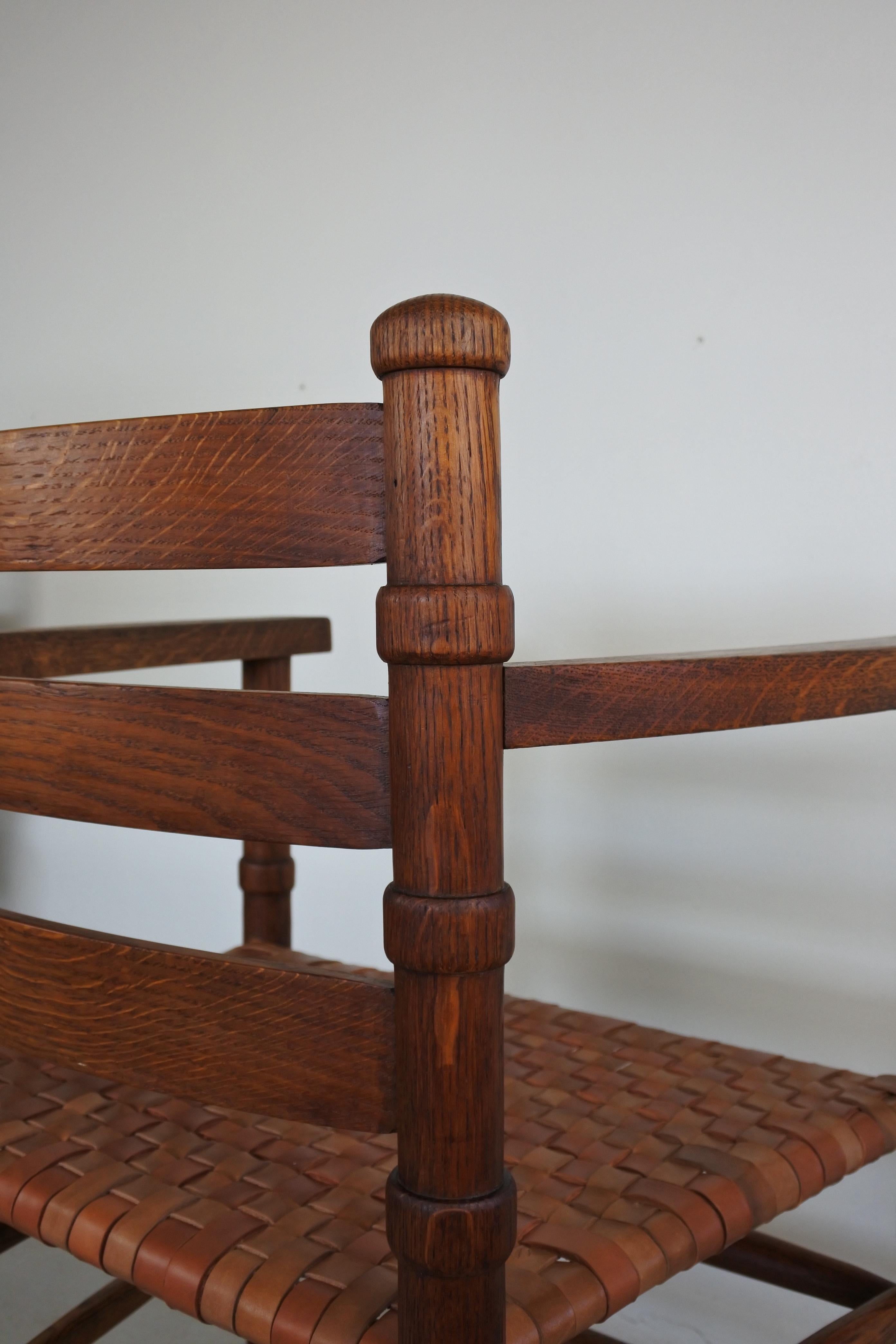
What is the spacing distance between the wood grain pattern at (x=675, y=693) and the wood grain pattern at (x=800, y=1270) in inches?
21.6

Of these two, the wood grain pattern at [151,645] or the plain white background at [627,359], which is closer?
the wood grain pattern at [151,645]

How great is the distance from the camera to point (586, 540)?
132 cm

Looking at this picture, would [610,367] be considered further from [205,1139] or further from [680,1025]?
[205,1139]

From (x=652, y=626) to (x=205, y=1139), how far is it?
29.6 inches

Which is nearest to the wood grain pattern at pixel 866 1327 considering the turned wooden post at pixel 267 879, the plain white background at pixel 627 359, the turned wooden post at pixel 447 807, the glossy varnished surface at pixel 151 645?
the turned wooden post at pixel 447 807

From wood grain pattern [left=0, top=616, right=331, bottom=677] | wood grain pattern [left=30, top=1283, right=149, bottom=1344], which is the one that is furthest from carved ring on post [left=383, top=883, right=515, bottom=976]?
wood grain pattern [left=30, top=1283, right=149, bottom=1344]

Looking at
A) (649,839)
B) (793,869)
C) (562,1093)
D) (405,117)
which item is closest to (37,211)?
(405,117)

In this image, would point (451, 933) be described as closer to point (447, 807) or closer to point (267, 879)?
point (447, 807)

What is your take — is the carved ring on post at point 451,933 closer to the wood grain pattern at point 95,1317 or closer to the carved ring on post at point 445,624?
the carved ring on post at point 445,624

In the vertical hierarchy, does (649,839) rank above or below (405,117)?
below

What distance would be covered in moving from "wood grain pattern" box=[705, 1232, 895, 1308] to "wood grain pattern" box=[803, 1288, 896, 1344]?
128 millimetres

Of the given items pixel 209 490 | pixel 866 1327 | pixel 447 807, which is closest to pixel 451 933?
pixel 447 807

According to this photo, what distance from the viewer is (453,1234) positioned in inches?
18.3

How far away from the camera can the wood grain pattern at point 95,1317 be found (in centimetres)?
96
